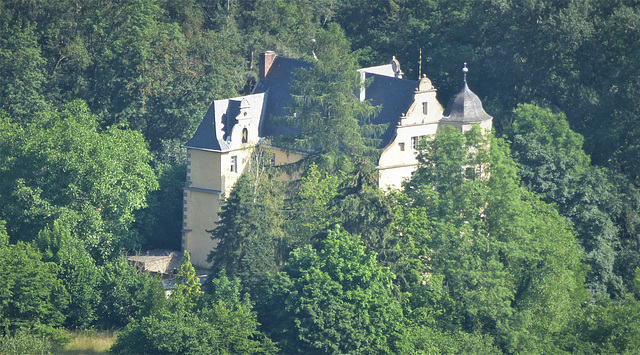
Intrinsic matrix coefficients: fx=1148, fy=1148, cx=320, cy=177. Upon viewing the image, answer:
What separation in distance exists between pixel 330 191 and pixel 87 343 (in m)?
12.7

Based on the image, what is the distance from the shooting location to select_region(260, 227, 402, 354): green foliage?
4362 centimetres

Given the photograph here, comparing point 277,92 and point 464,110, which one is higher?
point 277,92

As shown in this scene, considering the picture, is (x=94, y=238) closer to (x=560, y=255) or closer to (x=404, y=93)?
(x=404, y=93)

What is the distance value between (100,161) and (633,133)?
95.8ft

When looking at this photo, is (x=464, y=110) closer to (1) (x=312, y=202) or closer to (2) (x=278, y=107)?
(2) (x=278, y=107)

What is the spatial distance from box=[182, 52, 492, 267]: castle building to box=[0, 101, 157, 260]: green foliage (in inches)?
109

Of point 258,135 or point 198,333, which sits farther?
point 258,135

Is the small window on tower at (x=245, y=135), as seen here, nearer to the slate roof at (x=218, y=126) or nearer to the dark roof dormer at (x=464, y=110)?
the slate roof at (x=218, y=126)

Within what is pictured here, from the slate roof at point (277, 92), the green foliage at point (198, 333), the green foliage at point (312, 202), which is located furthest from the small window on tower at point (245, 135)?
the green foliage at point (198, 333)

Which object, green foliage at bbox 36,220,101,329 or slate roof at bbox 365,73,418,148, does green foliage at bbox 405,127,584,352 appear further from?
green foliage at bbox 36,220,101,329

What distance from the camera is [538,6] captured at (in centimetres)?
6562

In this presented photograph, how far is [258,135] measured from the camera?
59.2 m

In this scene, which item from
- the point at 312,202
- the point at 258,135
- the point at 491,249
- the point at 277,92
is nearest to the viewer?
the point at 491,249

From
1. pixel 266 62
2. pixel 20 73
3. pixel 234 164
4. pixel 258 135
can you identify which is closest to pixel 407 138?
pixel 258 135
